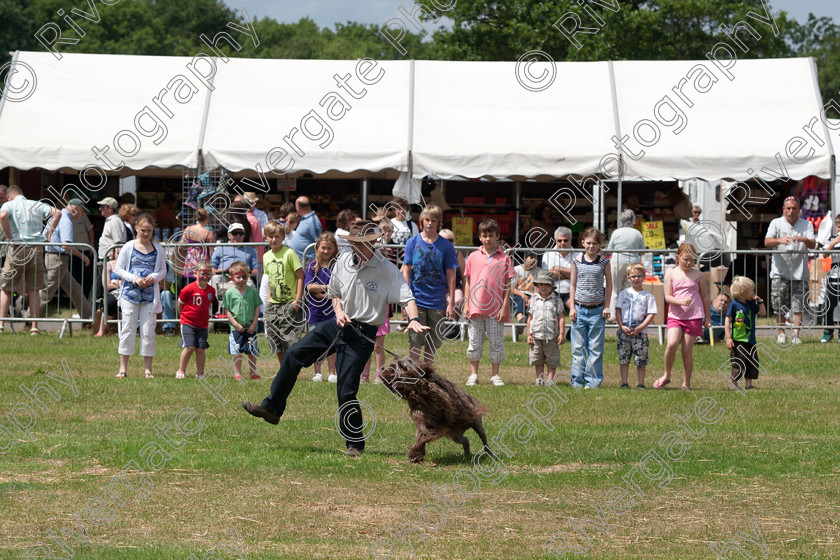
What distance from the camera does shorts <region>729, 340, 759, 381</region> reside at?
12934 mm

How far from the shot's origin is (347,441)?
8.98 meters

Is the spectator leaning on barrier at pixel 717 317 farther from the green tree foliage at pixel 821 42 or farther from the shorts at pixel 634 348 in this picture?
the green tree foliage at pixel 821 42

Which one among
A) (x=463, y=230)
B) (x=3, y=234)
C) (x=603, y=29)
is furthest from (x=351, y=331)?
(x=603, y=29)

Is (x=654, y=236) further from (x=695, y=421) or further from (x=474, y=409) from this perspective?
(x=474, y=409)

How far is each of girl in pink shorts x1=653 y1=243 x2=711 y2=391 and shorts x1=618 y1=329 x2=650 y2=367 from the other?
0.88 feet

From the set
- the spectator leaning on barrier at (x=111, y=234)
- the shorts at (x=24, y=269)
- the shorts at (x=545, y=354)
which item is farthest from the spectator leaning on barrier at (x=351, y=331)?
the shorts at (x=24, y=269)

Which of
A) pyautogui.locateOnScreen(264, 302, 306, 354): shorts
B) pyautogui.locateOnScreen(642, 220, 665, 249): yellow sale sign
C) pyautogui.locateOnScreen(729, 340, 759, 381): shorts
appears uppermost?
pyautogui.locateOnScreen(642, 220, 665, 249): yellow sale sign

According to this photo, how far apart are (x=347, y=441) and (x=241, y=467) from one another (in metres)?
0.99

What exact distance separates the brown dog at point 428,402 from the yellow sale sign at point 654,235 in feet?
39.8

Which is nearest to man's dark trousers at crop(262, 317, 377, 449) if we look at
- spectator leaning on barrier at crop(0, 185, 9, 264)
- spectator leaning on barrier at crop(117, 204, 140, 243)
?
spectator leaning on barrier at crop(117, 204, 140, 243)

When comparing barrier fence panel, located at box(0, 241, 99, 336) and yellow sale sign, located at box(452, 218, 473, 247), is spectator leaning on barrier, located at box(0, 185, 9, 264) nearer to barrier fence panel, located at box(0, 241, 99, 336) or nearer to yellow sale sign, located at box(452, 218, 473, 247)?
barrier fence panel, located at box(0, 241, 99, 336)

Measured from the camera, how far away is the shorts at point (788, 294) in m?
17.2

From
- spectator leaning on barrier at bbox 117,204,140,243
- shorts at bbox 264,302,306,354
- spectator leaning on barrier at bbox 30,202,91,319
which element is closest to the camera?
shorts at bbox 264,302,306,354

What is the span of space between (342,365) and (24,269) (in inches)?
384
